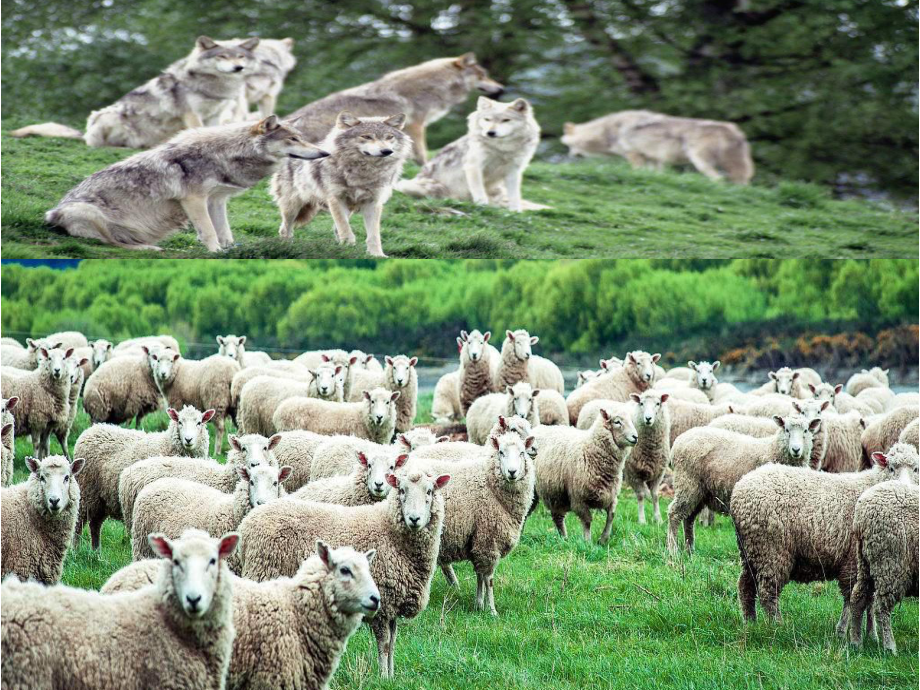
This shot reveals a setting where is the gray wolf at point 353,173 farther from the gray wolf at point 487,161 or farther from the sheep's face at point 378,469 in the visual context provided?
the sheep's face at point 378,469

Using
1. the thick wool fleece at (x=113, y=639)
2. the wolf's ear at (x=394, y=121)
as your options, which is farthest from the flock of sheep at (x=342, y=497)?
the wolf's ear at (x=394, y=121)

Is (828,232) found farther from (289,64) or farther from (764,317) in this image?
(289,64)

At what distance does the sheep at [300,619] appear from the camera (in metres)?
4.73

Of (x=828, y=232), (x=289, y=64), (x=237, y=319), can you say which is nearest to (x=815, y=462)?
(x=828, y=232)

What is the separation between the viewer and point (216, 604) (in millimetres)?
4449

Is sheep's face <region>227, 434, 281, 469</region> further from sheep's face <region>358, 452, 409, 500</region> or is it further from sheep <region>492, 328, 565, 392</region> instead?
sheep <region>492, 328, 565, 392</region>

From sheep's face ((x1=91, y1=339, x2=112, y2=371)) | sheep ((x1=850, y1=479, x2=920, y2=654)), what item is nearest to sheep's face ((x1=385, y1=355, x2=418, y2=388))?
sheep's face ((x1=91, y1=339, x2=112, y2=371))

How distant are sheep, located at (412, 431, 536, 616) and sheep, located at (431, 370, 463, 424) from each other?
628cm

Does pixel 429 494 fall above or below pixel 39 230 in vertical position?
above

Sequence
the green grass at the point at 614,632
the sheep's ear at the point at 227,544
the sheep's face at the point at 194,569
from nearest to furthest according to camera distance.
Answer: the sheep's face at the point at 194,569 < the sheep's ear at the point at 227,544 < the green grass at the point at 614,632

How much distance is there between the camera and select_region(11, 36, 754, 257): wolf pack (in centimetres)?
1129

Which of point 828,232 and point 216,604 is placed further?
point 828,232

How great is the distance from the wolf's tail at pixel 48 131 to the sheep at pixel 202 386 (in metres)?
5.07

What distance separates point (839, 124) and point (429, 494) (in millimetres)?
13402
